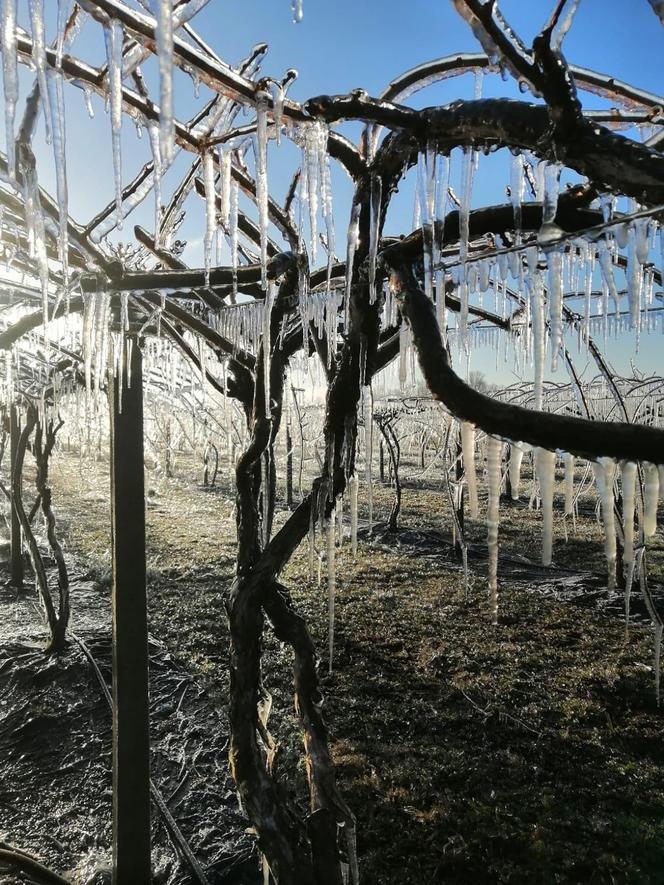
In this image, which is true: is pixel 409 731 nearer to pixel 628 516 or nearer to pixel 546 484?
pixel 628 516

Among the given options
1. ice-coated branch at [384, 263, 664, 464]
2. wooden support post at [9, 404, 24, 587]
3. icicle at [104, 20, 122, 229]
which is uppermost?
icicle at [104, 20, 122, 229]

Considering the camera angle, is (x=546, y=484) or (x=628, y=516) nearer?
(x=546, y=484)

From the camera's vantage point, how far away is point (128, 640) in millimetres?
2369

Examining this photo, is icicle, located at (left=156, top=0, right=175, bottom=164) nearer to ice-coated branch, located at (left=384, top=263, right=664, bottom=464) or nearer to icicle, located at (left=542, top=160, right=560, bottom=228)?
ice-coated branch, located at (left=384, top=263, right=664, bottom=464)

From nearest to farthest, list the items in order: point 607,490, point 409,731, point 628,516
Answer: point 607,490 → point 628,516 → point 409,731

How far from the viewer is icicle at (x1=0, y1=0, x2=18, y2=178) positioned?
0.72m

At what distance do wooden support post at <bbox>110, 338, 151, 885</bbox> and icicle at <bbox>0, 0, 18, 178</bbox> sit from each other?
168cm

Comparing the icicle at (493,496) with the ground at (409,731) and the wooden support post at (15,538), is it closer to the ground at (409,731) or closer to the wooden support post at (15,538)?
the ground at (409,731)

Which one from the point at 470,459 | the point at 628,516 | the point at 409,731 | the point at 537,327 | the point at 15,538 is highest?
the point at 537,327

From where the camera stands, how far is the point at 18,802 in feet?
11.7

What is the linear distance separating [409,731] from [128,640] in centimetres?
323

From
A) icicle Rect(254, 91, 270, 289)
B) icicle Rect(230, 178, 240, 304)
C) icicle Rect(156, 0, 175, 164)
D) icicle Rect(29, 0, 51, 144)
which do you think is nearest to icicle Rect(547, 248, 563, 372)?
icicle Rect(254, 91, 270, 289)

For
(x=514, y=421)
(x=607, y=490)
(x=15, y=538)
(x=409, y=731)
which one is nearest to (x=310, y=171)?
(x=514, y=421)

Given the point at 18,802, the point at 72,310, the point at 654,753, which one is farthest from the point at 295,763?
the point at 72,310
